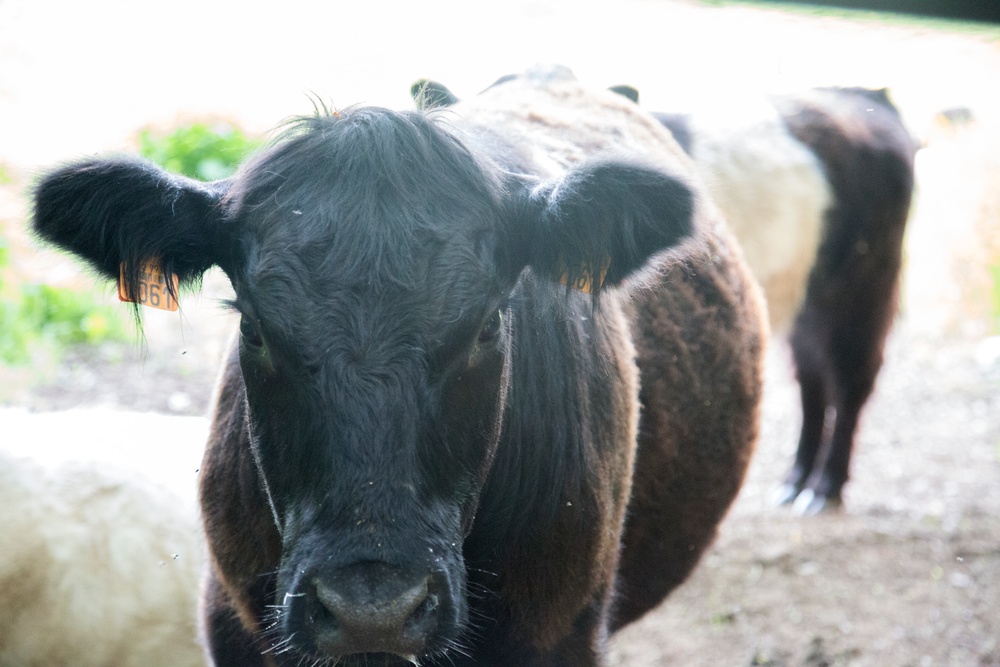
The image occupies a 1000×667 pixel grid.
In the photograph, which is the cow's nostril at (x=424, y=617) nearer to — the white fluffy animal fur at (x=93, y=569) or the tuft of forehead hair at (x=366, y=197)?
the tuft of forehead hair at (x=366, y=197)

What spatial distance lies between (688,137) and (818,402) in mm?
2139

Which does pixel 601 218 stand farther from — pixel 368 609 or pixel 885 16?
pixel 885 16

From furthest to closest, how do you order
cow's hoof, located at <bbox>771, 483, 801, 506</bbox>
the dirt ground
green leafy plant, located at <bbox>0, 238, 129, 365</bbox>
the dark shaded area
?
green leafy plant, located at <bbox>0, 238, 129, 365</bbox>
cow's hoof, located at <bbox>771, 483, 801, 506</bbox>
the dirt ground
the dark shaded area

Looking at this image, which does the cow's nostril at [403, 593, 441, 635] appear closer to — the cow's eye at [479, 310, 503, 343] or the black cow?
the black cow

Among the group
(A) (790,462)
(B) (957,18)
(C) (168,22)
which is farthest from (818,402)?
(C) (168,22)

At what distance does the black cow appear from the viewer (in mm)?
1871

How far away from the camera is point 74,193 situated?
2123mm

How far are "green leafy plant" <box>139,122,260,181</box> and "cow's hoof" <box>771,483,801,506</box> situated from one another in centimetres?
500

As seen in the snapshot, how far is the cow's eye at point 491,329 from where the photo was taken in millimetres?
2117

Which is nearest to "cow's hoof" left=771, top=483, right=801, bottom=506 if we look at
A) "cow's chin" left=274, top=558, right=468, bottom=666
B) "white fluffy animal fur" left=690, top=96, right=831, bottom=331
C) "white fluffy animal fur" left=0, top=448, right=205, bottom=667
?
"white fluffy animal fur" left=690, top=96, right=831, bottom=331

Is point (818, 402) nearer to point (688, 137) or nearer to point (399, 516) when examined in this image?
point (688, 137)

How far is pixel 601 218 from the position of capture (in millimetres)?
2197

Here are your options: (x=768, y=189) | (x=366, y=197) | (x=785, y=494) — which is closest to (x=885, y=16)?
(x=366, y=197)

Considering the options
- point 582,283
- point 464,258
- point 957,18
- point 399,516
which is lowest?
point 399,516
